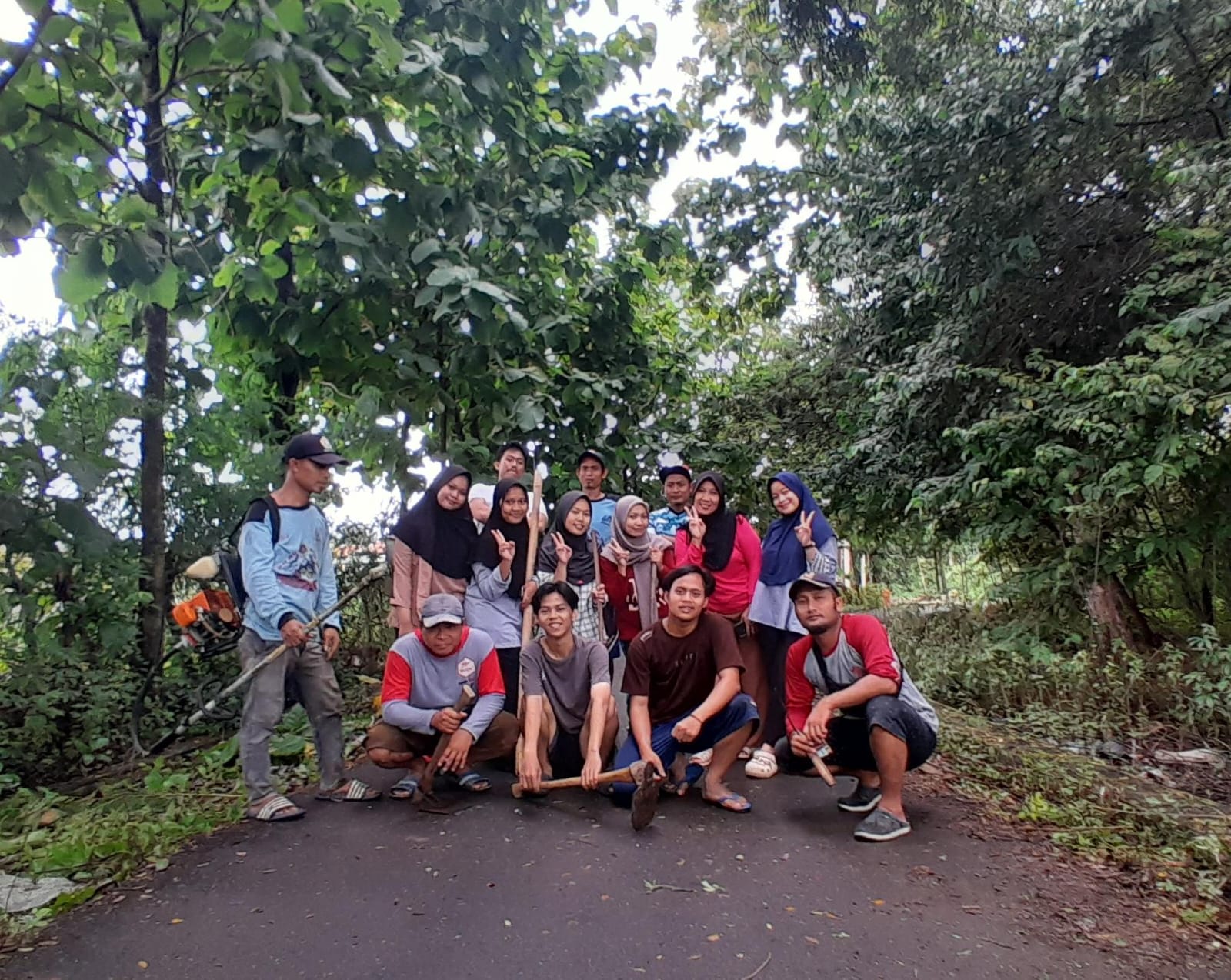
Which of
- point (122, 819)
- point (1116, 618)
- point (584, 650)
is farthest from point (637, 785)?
point (1116, 618)

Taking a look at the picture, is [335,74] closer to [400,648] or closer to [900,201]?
[400,648]

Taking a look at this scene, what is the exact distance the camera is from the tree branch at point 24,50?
8.78ft

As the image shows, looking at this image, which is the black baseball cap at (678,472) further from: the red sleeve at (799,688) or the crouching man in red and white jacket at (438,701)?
the crouching man in red and white jacket at (438,701)

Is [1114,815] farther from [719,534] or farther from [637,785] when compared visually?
[719,534]

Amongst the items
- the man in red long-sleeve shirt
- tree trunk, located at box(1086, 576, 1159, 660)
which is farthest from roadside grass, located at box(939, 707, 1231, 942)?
tree trunk, located at box(1086, 576, 1159, 660)

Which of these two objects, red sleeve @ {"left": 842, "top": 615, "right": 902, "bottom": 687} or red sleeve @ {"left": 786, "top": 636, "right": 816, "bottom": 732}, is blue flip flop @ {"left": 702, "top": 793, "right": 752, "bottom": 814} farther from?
red sleeve @ {"left": 842, "top": 615, "right": 902, "bottom": 687}

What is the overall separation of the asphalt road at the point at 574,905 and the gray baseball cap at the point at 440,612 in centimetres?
92

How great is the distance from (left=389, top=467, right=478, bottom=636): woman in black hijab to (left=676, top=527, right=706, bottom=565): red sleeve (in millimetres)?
1267

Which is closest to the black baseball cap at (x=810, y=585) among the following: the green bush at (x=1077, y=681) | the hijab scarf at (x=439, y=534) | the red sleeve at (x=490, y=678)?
the red sleeve at (x=490, y=678)

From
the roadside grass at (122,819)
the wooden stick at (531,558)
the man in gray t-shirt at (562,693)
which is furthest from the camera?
the wooden stick at (531,558)

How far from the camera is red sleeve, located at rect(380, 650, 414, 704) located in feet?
13.4

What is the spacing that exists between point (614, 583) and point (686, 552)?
49 cm

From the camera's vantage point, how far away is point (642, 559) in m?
4.88

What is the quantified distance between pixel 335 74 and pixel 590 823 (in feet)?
12.1
